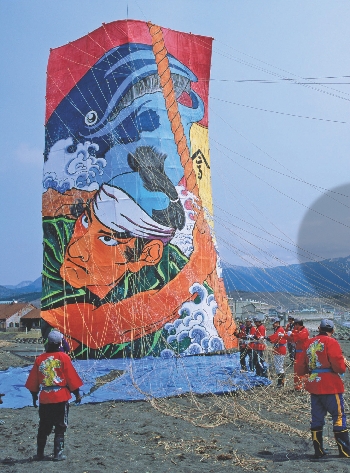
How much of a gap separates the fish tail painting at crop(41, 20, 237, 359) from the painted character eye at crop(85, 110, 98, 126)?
4cm

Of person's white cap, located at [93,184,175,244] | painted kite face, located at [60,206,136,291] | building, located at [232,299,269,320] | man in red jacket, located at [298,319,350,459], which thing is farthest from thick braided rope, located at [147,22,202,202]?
building, located at [232,299,269,320]

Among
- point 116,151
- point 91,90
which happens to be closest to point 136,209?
point 116,151

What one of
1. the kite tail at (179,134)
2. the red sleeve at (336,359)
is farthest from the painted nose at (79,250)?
the red sleeve at (336,359)

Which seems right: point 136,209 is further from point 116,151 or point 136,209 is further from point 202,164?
point 202,164

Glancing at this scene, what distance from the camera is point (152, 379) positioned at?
11969 millimetres

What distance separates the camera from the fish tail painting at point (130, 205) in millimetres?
15820

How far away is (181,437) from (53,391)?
2.11 meters

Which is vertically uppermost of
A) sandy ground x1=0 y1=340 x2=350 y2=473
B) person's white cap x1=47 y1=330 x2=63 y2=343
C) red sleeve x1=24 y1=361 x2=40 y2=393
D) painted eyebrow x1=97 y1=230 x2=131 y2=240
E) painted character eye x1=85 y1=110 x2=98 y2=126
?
painted character eye x1=85 y1=110 x2=98 y2=126

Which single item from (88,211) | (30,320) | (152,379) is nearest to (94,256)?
(88,211)

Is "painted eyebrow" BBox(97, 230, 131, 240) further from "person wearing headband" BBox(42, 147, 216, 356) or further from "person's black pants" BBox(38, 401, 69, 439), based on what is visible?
"person's black pants" BBox(38, 401, 69, 439)

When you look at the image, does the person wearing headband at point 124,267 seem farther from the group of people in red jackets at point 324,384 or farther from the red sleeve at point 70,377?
the group of people in red jackets at point 324,384

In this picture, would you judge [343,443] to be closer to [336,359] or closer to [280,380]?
[336,359]

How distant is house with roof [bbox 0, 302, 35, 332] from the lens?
187 ft

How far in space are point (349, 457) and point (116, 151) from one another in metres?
12.8
